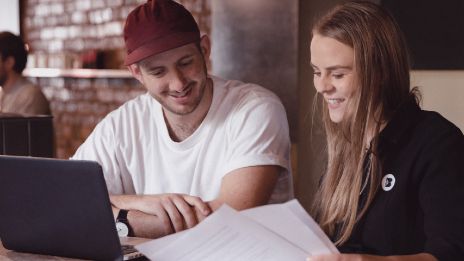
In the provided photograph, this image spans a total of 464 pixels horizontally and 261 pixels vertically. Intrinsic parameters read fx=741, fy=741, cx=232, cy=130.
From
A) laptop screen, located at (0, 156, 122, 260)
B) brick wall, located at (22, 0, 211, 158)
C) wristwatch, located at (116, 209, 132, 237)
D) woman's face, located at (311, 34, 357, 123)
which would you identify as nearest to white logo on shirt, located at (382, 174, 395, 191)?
woman's face, located at (311, 34, 357, 123)

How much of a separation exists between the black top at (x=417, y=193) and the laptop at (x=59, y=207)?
0.51 m

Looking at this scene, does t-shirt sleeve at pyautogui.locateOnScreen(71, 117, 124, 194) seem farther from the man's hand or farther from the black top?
the black top

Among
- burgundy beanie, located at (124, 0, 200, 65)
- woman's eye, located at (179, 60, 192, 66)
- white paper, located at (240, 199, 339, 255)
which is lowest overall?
white paper, located at (240, 199, 339, 255)

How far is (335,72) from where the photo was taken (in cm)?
158

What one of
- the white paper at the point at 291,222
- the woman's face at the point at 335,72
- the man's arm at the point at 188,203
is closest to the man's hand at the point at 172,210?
the man's arm at the point at 188,203

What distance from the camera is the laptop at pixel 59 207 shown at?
1.42 m

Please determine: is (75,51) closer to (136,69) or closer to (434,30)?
(434,30)

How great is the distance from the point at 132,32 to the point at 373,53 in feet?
2.43

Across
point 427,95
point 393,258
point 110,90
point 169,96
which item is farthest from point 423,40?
point 110,90

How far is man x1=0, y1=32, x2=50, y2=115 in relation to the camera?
13.4ft

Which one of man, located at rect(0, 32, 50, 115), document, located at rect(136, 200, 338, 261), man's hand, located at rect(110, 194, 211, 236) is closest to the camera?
document, located at rect(136, 200, 338, 261)

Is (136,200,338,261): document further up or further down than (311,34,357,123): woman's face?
further down

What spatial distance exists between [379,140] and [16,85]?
10.0 feet

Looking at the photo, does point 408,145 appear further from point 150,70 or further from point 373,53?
point 150,70
